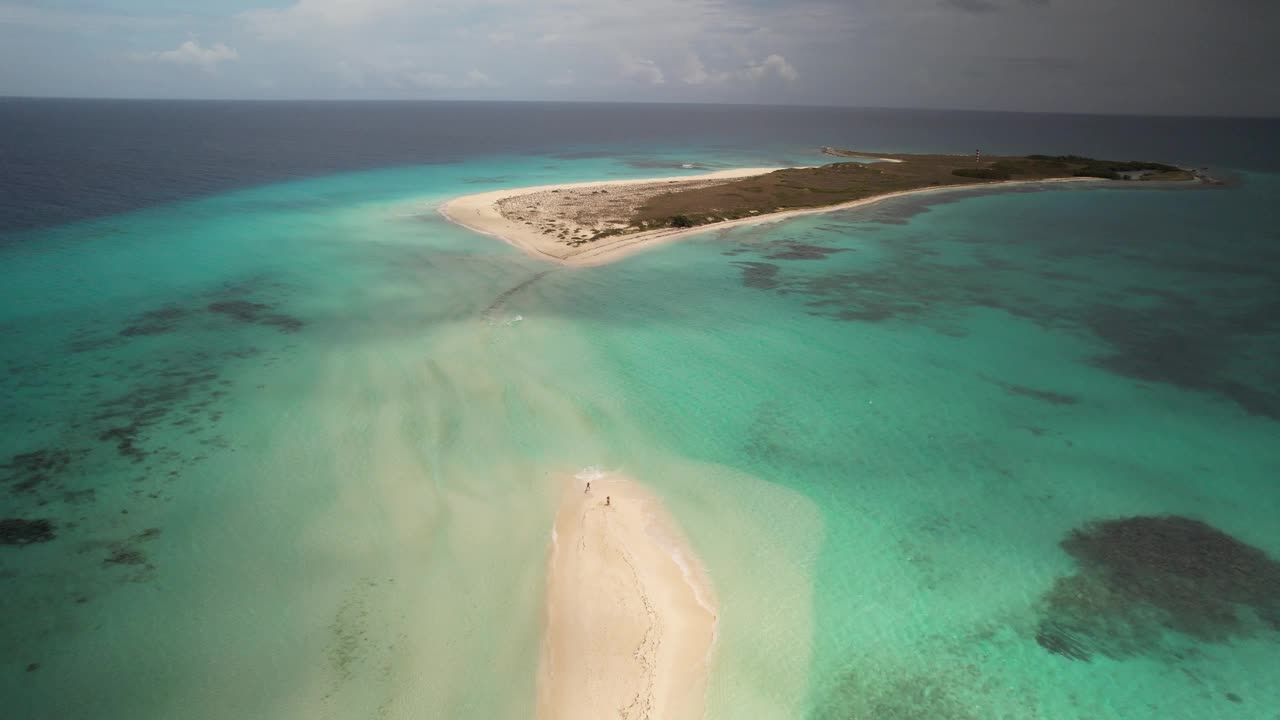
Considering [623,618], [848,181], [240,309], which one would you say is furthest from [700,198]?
[623,618]

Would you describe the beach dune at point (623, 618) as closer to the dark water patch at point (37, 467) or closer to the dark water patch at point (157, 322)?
the dark water patch at point (37, 467)

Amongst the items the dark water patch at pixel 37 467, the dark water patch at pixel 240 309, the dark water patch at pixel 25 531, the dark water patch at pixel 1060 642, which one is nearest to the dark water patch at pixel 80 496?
the dark water patch at pixel 25 531

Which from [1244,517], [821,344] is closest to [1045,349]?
[821,344]

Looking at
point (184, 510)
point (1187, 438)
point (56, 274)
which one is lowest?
point (184, 510)

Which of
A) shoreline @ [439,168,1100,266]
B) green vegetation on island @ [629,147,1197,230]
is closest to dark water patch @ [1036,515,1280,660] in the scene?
shoreline @ [439,168,1100,266]

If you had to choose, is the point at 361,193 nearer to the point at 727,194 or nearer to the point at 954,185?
the point at 727,194
